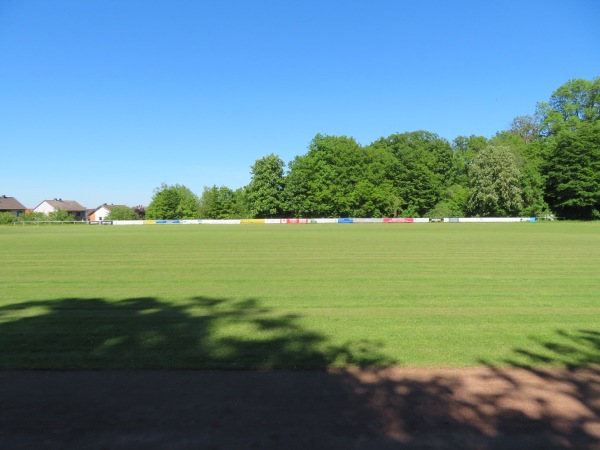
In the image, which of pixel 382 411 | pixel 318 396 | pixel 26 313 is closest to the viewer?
pixel 382 411

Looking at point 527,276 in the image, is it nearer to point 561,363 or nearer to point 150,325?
point 561,363

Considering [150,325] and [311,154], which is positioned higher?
[311,154]

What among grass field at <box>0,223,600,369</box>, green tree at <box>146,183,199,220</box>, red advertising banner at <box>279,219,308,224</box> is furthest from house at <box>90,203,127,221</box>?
grass field at <box>0,223,600,369</box>

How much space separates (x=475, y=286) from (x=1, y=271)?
54.7 ft

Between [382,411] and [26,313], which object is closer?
[382,411]

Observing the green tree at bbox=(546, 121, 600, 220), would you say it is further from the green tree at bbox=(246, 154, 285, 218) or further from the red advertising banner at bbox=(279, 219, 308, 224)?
the green tree at bbox=(246, 154, 285, 218)

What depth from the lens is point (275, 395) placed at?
15.3 ft

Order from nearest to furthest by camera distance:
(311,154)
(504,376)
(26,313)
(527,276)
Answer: (504,376), (26,313), (527,276), (311,154)

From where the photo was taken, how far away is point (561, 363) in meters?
5.62

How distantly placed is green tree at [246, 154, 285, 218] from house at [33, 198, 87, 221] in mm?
78423

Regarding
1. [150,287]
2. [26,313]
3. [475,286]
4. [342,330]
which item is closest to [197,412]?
[342,330]

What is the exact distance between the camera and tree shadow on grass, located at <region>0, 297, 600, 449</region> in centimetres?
379

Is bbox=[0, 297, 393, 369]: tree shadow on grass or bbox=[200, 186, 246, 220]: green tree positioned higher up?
bbox=[200, 186, 246, 220]: green tree

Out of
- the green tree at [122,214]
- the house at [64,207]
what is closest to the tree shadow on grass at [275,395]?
the green tree at [122,214]
